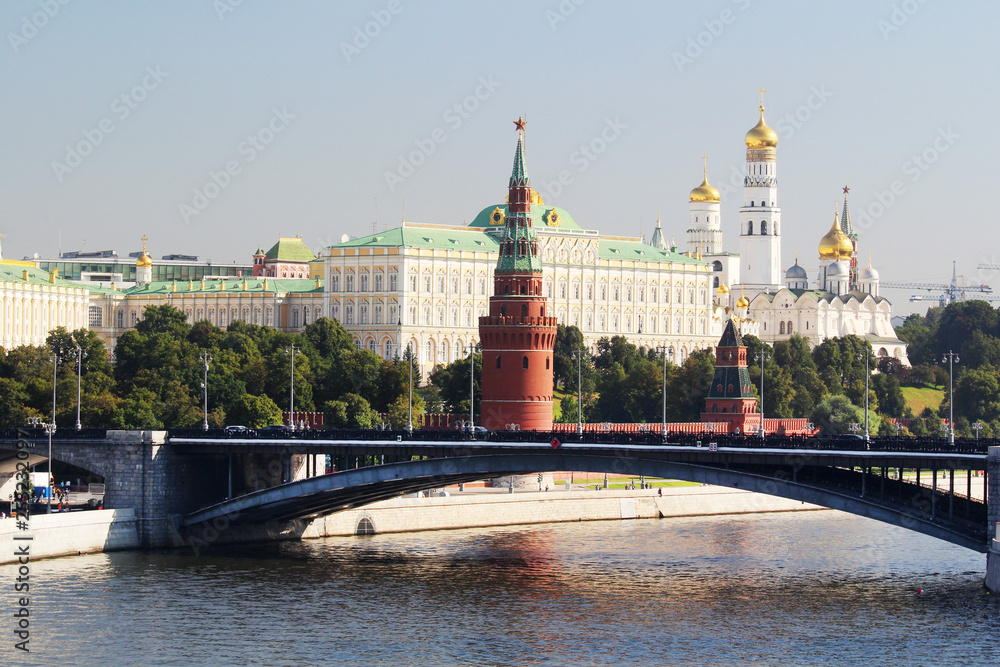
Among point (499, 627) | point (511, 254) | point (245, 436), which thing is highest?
point (511, 254)

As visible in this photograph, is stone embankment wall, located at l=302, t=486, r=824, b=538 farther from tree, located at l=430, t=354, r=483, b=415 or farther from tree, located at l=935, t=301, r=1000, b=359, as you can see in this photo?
tree, located at l=935, t=301, r=1000, b=359

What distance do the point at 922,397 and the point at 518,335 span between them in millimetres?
74760

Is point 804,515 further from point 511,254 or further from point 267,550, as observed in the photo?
point 267,550

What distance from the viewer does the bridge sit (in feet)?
210

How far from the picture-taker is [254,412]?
107 meters

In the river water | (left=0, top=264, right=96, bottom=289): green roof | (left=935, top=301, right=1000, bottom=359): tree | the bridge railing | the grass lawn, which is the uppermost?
(left=0, top=264, right=96, bottom=289): green roof

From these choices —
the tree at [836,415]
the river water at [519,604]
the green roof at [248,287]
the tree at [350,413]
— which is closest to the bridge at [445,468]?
the river water at [519,604]

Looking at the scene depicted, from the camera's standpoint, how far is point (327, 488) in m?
73.4

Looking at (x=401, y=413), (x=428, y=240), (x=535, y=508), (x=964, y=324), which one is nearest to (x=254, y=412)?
(x=401, y=413)

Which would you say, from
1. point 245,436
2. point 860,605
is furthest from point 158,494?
point 860,605

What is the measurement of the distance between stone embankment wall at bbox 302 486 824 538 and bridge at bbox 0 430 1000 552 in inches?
101

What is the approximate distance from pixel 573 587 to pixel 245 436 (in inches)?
707

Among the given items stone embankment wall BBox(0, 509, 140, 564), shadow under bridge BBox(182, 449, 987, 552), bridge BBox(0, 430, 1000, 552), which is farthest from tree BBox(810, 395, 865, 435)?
stone embankment wall BBox(0, 509, 140, 564)

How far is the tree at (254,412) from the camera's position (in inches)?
4198
